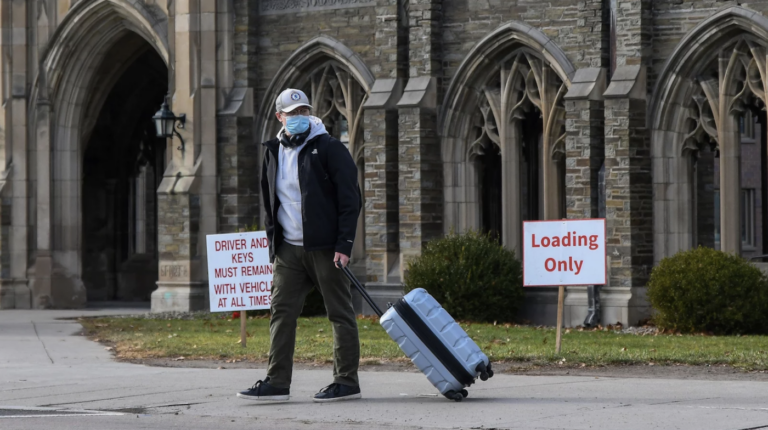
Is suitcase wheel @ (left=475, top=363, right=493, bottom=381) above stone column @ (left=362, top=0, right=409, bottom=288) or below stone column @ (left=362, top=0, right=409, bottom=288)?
below

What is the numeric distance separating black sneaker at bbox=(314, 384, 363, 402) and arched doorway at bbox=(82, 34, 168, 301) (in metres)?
18.2

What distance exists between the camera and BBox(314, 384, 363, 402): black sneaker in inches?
339

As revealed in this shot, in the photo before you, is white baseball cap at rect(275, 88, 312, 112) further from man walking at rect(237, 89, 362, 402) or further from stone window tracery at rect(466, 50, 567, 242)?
stone window tracery at rect(466, 50, 567, 242)

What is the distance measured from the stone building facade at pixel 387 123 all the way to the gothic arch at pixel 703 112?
0.08ft

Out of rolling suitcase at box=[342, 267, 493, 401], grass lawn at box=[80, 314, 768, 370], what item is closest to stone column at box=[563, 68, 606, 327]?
grass lawn at box=[80, 314, 768, 370]

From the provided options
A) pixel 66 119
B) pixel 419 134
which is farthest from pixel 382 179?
pixel 66 119

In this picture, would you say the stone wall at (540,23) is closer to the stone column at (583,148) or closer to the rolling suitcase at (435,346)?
the stone column at (583,148)

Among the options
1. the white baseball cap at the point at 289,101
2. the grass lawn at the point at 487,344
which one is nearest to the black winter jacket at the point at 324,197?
the white baseball cap at the point at 289,101

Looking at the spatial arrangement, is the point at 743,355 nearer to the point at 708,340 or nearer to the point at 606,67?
the point at 708,340

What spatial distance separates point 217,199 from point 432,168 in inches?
140

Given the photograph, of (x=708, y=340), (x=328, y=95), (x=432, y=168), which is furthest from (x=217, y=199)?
(x=708, y=340)

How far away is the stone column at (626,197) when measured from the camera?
59.1ft

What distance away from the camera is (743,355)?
1191 centimetres

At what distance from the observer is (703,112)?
18.2m
